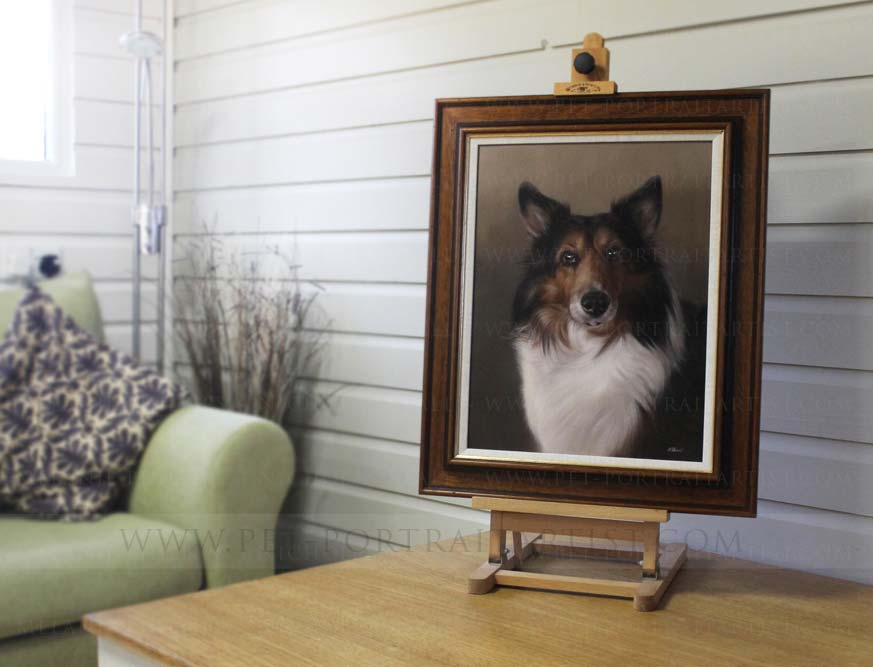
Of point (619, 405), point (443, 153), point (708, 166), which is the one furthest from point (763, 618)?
point (443, 153)

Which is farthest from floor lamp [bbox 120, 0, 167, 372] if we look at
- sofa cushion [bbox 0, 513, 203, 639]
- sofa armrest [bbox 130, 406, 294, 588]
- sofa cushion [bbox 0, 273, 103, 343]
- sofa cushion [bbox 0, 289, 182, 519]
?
sofa cushion [bbox 0, 513, 203, 639]

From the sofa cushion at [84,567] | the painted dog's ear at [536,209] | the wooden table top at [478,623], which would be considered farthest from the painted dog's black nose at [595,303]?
the sofa cushion at [84,567]

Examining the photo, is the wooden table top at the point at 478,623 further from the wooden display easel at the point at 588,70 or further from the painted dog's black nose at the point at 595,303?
the wooden display easel at the point at 588,70

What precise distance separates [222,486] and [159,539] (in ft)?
0.50

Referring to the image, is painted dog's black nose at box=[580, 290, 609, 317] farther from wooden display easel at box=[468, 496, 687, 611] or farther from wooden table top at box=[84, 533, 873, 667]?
wooden table top at box=[84, 533, 873, 667]

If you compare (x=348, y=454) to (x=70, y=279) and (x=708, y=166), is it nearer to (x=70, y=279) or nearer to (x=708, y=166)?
(x=70, y=279)

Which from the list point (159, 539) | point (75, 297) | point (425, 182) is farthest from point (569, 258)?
point (75, 297)

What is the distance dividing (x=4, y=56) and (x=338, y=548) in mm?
1532

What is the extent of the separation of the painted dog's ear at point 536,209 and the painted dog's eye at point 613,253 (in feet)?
0.26

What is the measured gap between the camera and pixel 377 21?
6.88 ft

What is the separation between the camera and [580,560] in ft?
4.48

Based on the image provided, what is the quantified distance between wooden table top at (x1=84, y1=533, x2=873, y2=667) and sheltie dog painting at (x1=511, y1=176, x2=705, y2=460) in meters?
0.21

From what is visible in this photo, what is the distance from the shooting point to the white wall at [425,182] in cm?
144

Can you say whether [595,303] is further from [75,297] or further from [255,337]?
[75,297]
